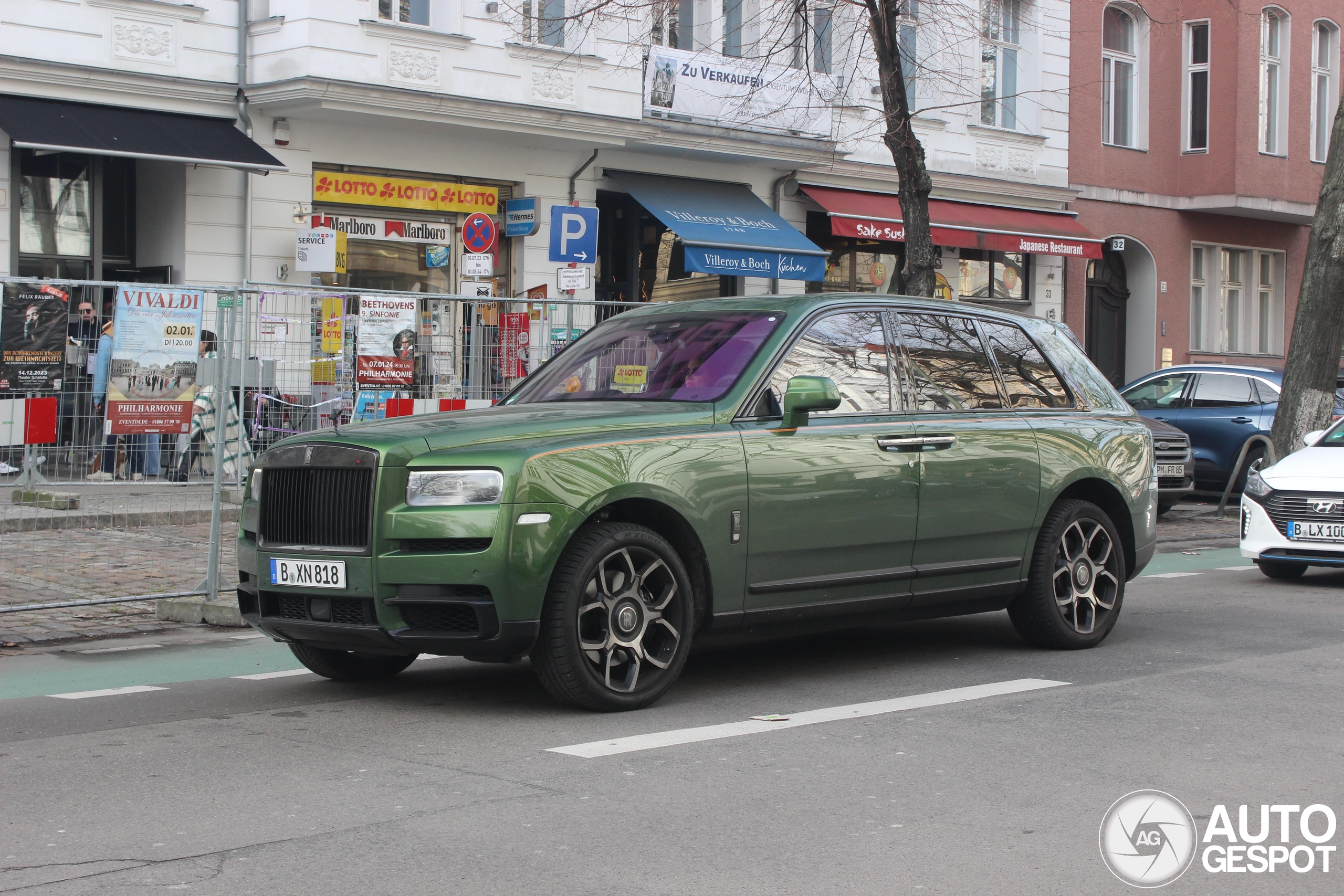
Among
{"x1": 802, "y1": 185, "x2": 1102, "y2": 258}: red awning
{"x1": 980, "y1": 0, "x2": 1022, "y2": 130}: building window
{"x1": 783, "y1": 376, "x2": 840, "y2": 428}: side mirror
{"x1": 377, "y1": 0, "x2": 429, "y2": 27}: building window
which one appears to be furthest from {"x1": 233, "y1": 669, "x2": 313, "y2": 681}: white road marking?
{"x1": 980, "y1": 0, "x2": 1022, "y2": 130}: building window

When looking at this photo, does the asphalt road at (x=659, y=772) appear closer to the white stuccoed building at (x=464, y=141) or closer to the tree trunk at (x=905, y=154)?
the tree trunk at (x=905, y=154)

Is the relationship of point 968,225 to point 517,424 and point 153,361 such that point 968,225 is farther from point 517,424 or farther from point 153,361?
point 517,424

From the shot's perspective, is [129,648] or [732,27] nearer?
[129,648]

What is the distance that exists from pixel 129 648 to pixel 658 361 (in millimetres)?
3561

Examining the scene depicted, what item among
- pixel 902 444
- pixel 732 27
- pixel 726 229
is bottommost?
pixel 902 444

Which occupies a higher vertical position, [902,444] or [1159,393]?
[1159,393]

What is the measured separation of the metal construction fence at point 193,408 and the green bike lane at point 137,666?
0.79 m

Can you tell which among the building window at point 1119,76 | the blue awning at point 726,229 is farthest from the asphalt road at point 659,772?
the building window at point 1119,76

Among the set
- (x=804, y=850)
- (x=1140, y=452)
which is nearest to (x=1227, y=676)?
(x=1140, y=452)

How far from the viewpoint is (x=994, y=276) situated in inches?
1123

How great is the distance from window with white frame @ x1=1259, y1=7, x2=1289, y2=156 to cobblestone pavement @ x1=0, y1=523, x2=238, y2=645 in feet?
89.3

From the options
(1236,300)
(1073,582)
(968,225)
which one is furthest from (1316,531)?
(1236,300)

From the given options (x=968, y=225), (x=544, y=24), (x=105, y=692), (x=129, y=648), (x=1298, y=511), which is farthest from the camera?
(x=968, y=225)

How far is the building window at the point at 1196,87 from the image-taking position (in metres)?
31.3
